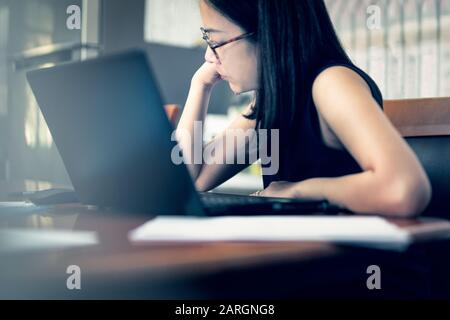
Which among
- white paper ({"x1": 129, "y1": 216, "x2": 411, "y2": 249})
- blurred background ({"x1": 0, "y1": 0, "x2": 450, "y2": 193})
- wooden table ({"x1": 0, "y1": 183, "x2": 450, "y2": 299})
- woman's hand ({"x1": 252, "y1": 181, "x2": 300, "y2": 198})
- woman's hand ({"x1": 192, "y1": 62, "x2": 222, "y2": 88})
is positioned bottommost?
wooden table ({"x1": 0, "y1": 183, "x2": 450, "y2": 299})

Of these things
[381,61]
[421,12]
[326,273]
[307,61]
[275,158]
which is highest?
[421,12]

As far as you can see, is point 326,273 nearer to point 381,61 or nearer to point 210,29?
point 210,29

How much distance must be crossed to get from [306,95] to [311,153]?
10 cm

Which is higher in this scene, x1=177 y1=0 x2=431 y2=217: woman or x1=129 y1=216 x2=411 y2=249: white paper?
x1=177 y1=0 x2=431 y2=217: woman

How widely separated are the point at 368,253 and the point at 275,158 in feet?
1.81

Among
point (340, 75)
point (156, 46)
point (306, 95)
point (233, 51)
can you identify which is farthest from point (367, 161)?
point (156, 46)

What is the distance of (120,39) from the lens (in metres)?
2.37

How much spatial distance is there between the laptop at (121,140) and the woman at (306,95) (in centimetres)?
8

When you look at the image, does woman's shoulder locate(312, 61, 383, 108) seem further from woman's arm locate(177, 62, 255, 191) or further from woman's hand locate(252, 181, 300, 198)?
woman's arm locate(177, 62, 255, 191)

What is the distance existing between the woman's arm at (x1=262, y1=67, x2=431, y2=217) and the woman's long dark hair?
0.14 metres

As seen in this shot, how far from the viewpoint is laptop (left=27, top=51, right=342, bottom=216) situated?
513mm

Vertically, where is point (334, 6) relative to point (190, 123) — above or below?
above

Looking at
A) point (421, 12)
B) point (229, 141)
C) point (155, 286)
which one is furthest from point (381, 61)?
point (155, 286)

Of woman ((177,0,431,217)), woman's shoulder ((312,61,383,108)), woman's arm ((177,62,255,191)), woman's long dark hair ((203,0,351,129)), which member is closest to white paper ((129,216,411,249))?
woman ((177,0,431,217))
